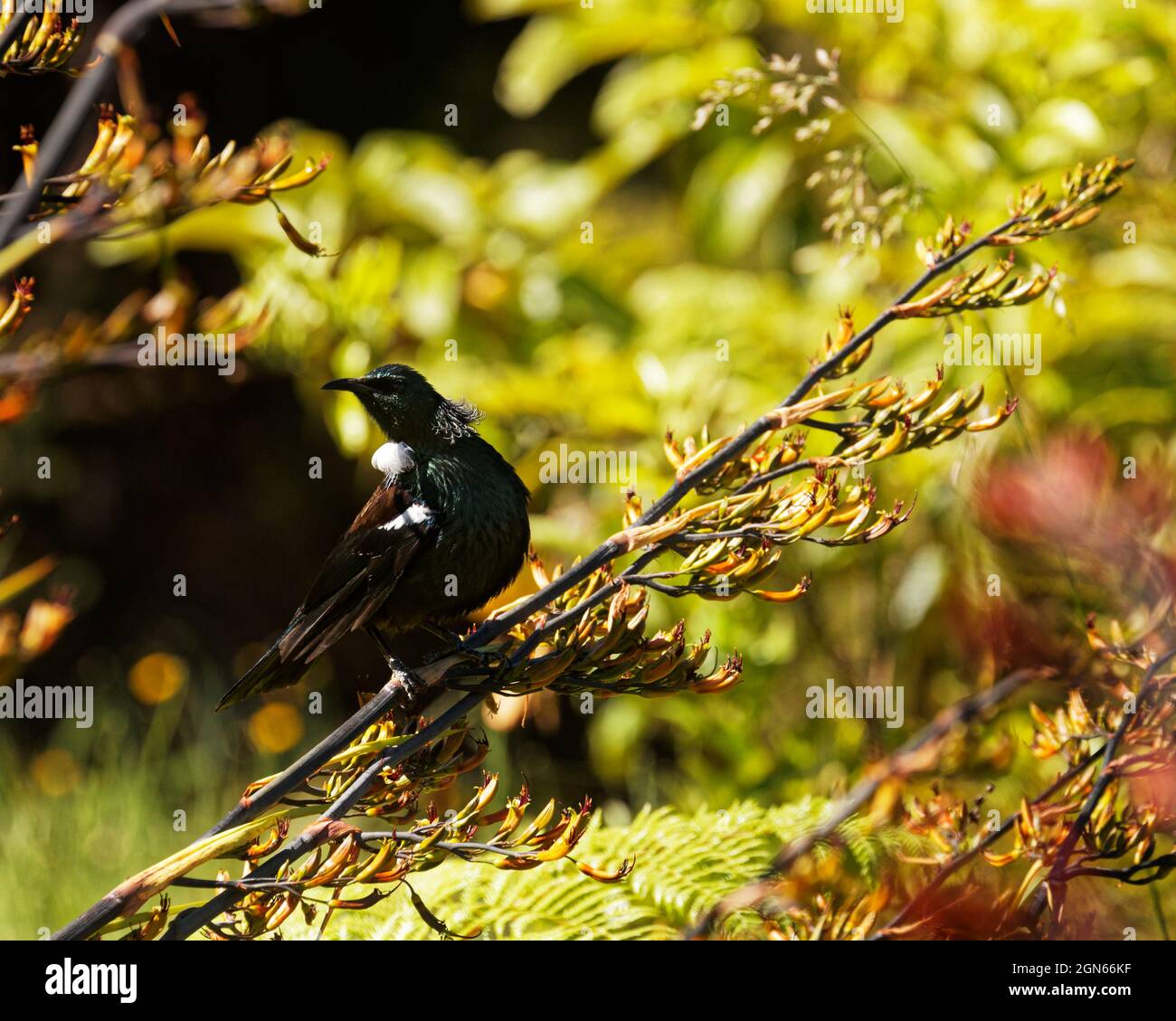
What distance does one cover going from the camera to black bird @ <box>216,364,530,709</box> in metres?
1.44

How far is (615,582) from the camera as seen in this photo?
1.24 m

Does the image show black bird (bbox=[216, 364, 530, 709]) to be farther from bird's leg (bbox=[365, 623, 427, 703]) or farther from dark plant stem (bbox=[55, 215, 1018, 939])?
dark plant stem (bbox=[55, 215, 1018, 939])

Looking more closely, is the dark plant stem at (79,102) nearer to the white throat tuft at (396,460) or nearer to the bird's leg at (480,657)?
the white throat tuft at (396,460)

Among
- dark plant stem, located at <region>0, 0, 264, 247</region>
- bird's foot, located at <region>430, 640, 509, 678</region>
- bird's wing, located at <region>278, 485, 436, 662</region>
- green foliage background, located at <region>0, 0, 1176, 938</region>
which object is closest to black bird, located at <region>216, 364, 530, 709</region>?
bird's wing, located at <region>278, 485, 436, 662</region>

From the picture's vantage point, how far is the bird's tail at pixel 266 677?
1.34m

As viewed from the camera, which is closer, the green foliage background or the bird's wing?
the bird's wing

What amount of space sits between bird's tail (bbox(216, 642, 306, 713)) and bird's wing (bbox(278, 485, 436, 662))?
50mm

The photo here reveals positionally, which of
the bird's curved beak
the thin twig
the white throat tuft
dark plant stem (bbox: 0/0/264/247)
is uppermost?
dark plant stem (bbox: 0/0/264/247)

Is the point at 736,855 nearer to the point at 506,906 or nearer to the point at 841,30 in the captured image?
the point at 506,906

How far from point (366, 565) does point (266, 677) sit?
0.17 m
